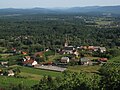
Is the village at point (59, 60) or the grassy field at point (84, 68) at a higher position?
the grassy field at point (84, 68)

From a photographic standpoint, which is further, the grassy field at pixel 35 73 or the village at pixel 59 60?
the village at pixel 59 60

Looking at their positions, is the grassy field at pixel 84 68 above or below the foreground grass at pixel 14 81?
below

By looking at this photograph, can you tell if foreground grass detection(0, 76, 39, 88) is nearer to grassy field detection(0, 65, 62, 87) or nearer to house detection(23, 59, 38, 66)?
grassy field detection(0, 65, 62, 87)

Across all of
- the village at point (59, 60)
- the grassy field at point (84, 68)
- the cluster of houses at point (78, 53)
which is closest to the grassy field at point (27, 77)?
the village at point (59, 60)

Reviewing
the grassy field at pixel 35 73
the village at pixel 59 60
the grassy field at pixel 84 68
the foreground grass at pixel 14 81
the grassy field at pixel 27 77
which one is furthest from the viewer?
the village at pixel 59 60

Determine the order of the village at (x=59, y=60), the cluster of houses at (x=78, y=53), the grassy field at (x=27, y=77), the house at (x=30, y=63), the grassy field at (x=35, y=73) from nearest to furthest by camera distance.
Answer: the grassy field at (x=27, y=77) → the grassy field at (x=35, y=73) → the village at (x=59, y=60) → the house at (x=30, y=63) → the cluster of houses at (x=78, y=53)

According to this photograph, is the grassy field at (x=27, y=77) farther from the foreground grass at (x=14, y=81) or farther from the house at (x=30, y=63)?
the house at (x=30, y=63)

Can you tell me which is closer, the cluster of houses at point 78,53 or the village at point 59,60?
the village at point 59,60

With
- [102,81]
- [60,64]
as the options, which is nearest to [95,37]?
[60,64]

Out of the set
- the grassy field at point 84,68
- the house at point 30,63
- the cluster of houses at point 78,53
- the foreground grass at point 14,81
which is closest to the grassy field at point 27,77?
the foreground grass at point 14,81

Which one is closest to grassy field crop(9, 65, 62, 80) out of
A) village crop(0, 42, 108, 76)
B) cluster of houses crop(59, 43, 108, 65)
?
village crop(0, 42, 108, 76)

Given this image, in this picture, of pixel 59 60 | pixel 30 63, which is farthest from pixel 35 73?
pixel 59 60

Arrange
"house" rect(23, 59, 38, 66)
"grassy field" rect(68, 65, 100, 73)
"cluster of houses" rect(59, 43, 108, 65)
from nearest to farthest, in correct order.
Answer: "grassy field" rect(68, 65, 100, 73), "house" rect(23, 59, 38, 66), "cluster of houses" rect(59, 43, 108, 65)

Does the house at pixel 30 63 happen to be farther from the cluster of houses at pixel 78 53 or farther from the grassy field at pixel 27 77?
the cluster of houses at pixel 78 53
